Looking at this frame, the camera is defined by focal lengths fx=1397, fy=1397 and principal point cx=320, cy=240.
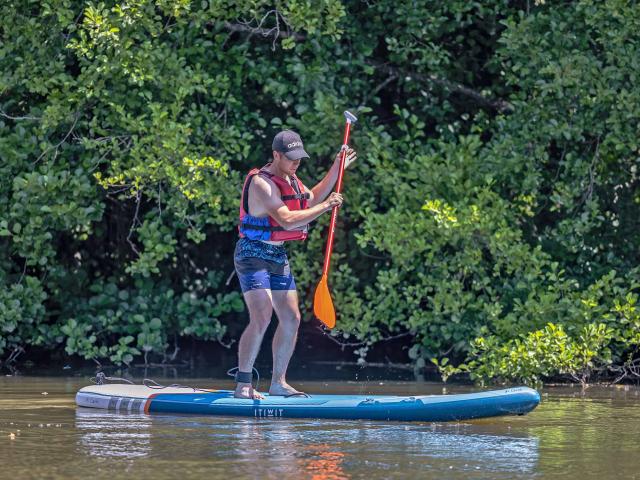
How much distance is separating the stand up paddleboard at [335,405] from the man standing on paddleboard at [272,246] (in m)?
0.21

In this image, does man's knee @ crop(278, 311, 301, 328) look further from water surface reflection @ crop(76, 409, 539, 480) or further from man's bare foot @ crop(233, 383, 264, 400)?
water surface reflection @ crop(76, 409, 539, 480)

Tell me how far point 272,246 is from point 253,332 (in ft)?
2.27

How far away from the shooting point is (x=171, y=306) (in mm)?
14156

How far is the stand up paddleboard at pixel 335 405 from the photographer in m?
9.26

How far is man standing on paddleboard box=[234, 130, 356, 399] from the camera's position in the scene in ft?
31.9

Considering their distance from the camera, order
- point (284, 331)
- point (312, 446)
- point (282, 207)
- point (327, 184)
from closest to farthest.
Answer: point (312, 446), point (282, 207), point (284, 331), point (327, 184)

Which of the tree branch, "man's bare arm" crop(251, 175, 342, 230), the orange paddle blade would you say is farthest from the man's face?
the tree branch

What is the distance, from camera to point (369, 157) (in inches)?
516

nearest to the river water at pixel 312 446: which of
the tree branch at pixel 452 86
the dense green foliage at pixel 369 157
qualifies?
the dense green foliage at pixel 369 157

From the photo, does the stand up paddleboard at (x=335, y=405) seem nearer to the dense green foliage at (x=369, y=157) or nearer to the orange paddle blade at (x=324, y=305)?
the orange paddle blade at (x=324, y=305)

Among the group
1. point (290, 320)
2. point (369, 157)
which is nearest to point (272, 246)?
point (290, 320)

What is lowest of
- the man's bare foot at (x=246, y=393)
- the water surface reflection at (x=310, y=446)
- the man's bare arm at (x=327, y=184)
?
the water surface reflection at (x=310, y=446)

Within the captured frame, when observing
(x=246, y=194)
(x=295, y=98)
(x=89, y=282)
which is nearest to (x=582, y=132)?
(x=295, y=98)

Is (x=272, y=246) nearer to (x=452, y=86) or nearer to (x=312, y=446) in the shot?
(x=312, y=446)
